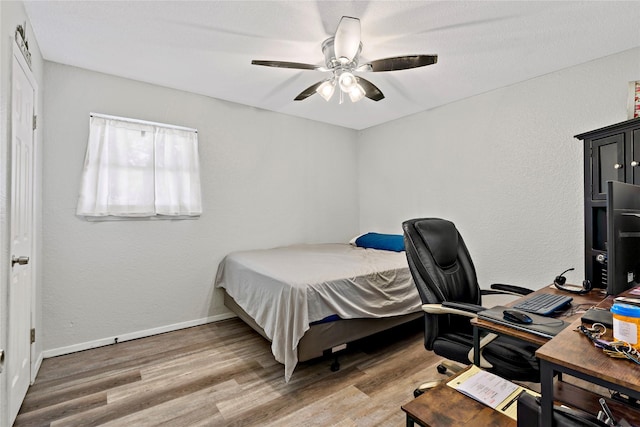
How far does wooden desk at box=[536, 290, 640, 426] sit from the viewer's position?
63 centimetres

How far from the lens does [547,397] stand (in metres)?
0.65

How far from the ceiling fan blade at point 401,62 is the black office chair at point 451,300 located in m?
1.05

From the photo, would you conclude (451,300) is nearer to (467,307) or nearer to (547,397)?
(467,307)

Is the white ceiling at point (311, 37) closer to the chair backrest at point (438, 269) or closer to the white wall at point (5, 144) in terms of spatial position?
the white wall at point (5, 144)

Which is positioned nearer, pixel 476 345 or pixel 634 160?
pixel 476 345

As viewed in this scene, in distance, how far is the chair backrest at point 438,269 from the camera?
166cm

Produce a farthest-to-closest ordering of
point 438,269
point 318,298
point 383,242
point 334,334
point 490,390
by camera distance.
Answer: point 383,242, point 334,334, point 318,298, point 438,269, point 490,390

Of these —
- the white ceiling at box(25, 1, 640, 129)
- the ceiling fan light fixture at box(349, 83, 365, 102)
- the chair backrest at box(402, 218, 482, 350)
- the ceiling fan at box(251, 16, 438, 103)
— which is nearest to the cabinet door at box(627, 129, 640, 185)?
the white ceiling at box(25, 1, 640, 129)

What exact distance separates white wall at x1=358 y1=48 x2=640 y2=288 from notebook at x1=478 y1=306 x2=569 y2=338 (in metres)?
1.91

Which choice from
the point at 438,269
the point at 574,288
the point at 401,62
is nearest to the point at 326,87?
the point at 401,62

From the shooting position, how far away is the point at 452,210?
3.44 m

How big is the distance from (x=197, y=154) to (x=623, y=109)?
3.82m

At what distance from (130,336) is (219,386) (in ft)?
4.38

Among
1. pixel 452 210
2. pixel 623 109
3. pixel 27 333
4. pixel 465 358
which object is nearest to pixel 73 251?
pixel 27 333
